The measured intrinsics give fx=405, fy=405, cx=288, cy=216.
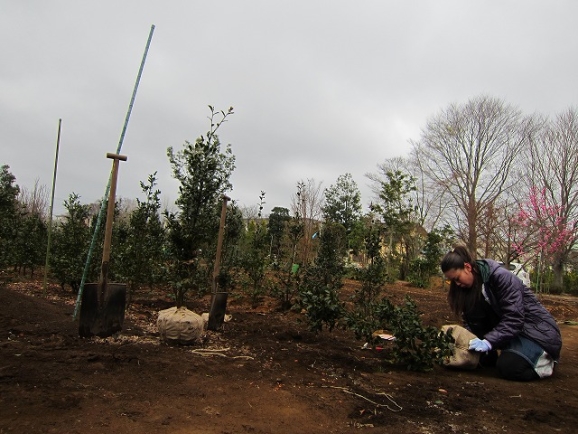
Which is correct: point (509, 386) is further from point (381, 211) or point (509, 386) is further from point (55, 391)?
point (381, 211)

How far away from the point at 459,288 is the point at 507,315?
0.47m

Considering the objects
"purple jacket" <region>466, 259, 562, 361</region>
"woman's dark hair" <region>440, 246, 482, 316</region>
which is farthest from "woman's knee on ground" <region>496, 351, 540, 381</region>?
"woman's dark hair" <region>440, 246, 482, 316</region>

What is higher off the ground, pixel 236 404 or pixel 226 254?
pixel 226 254

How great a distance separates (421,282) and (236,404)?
18.1m

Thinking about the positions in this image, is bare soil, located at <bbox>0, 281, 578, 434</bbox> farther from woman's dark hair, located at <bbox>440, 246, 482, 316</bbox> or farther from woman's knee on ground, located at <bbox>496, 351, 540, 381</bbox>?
woman's dark hair, located at <bbox>440, 246, 482, 316</bbox>

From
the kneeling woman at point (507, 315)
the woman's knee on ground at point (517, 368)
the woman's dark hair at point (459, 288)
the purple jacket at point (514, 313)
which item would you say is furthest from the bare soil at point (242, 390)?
the woman's dark hair at point (459, 288)

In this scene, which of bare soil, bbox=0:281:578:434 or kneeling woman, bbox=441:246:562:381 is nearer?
bare soil, bbox=0:281:578:434

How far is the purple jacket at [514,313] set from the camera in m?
3.61

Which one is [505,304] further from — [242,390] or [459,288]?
[242,390]

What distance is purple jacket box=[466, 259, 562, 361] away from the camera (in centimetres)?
361

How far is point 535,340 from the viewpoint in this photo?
11.9 ft

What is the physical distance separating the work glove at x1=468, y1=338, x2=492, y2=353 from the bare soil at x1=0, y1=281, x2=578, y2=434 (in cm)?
28

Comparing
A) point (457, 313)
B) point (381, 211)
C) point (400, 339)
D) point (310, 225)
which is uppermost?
point (381, 211)

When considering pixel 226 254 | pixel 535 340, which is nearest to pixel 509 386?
pixel 535 340
